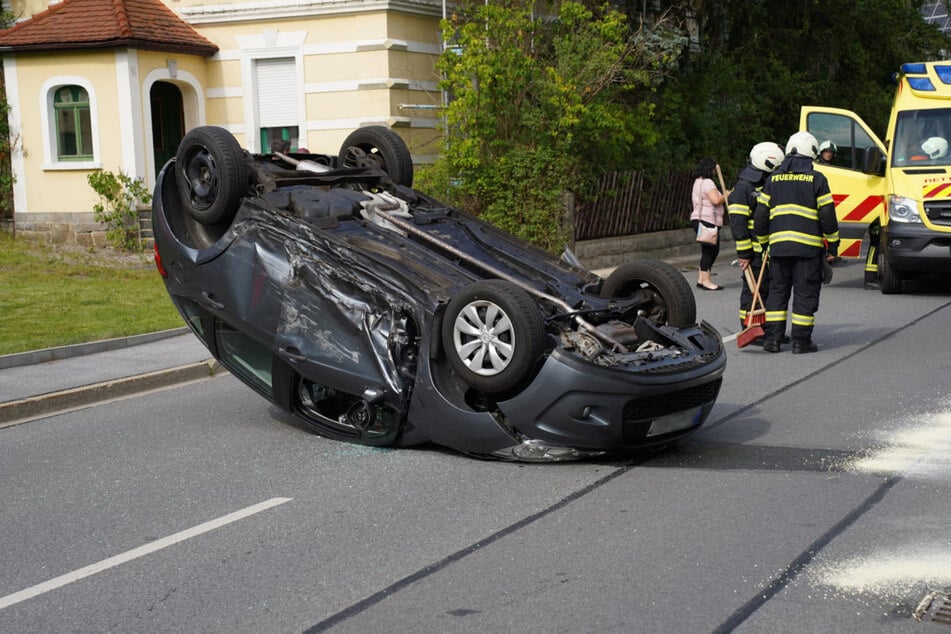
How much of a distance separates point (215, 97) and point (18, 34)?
3.64 m

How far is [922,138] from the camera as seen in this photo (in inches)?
594

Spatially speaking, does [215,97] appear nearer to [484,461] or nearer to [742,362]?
[742,362]

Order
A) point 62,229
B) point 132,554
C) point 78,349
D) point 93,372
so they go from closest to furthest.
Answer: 1. point 132,554
2. point 93,372
3. point 78,349
4. point 62,229

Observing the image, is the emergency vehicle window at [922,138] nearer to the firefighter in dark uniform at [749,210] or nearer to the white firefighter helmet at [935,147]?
the white firefighter helmet at [935,147]

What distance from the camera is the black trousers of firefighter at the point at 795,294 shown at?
10602mm

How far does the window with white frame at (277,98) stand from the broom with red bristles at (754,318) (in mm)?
12819

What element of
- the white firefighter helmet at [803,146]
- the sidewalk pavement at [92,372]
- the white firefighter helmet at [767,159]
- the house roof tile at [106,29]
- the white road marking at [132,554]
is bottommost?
the sidewalk pavement at [92,372]

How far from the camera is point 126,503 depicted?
21.4 feet

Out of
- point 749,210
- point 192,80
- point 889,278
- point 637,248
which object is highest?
point 192,80

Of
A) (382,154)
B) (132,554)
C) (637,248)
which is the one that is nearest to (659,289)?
(382,154)

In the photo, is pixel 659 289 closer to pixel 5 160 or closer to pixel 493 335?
pixel 493 335

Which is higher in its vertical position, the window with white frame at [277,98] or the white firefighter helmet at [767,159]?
the window with white frame at [277,98]

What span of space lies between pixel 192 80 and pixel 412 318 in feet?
55.0

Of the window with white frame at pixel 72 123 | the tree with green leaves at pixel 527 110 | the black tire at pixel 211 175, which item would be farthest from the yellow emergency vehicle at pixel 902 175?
the window with white frame at pixel 72 123
